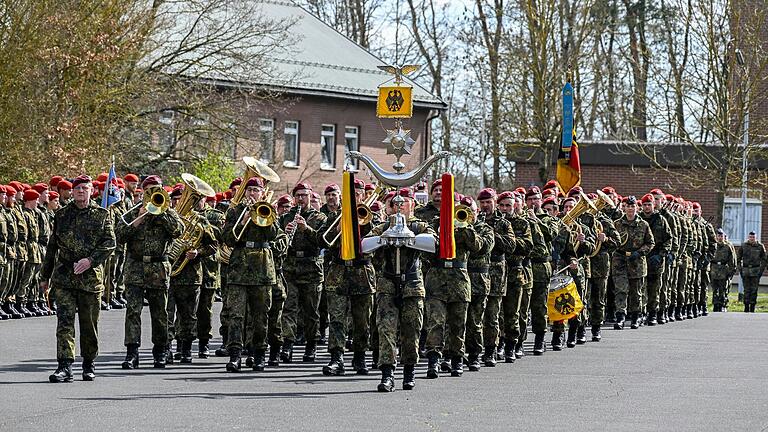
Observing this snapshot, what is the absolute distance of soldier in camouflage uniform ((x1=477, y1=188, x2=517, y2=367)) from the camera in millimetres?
15273

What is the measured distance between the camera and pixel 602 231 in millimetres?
19750

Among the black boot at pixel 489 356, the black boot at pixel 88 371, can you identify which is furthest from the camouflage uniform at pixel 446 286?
the black boot at pixel 88 371

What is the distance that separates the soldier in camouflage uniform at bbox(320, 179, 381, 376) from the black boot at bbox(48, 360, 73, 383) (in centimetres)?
267

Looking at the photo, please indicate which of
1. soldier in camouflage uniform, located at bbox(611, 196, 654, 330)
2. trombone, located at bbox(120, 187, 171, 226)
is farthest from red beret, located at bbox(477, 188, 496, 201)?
soldier in camouflage uniform, located at bbox(611, 196, 654, 330)

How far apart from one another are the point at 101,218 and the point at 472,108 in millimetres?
37665

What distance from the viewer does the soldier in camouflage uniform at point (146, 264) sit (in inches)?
564

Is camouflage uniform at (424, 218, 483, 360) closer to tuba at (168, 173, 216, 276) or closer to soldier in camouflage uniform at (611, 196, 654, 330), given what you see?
tuba at (168, 173, 216, 276)

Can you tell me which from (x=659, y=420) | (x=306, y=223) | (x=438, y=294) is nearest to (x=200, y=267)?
(x=306, y=223)

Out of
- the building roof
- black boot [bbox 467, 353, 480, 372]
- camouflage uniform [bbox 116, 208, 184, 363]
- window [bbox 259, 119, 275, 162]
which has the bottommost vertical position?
black boot [bbox 467, 353, 480, 372]

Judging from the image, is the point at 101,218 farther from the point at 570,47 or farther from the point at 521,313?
the point at 570,47

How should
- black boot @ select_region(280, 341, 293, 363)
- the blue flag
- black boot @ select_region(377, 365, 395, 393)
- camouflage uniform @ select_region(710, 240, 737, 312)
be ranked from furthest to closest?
camouflage uniform @ select_region(710, 240, 737, 312) < the blue flag < black boot @ select_region(280, 341, 293, 363) < black boot @ select_region(377, 365, 395, 393)

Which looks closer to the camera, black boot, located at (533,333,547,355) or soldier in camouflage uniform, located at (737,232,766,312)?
black boot, located at (533,333,547,355)

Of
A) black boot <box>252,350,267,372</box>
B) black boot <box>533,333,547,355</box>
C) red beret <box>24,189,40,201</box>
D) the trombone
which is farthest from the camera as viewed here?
red beret <box>24,189,40,201</box>

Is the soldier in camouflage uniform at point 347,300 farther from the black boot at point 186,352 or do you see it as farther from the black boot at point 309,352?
the black boot at point 186,352
